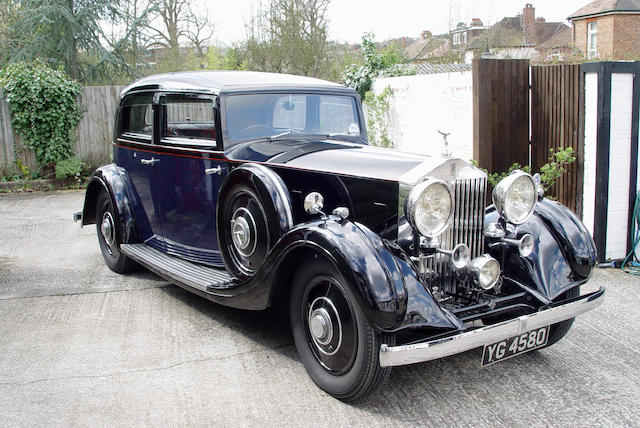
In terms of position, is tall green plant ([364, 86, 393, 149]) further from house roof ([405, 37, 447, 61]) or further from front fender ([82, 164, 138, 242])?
house roof ([405, 37, 447, 61])

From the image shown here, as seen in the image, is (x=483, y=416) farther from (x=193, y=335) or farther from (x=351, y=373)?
(x=193, y=335)

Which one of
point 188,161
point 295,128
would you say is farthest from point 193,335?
point 295,128

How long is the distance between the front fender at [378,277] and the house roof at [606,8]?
30970 millimetres

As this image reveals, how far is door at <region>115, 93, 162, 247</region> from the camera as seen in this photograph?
16.6 feet

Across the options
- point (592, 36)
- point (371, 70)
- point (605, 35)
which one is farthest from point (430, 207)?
point (592, 36)

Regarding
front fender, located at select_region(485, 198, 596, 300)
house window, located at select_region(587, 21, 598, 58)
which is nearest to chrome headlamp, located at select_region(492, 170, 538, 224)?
front fender, located at select_region(485, 198, 596, 300)

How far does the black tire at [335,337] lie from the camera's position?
9.60 feet

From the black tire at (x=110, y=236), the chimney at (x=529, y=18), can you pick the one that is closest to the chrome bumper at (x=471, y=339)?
the black tire at (x=110, y=236)

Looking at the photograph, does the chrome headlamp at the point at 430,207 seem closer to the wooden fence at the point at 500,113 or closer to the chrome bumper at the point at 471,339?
the chrome bumper at the point at 471,339

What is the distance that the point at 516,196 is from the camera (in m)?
3.50

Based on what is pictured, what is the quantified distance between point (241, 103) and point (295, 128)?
1.56 feet

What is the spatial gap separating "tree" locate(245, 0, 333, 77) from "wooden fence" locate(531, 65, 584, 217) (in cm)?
1508

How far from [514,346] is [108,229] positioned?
414 cm

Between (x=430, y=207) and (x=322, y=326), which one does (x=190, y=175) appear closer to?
(x=322, y=326)
